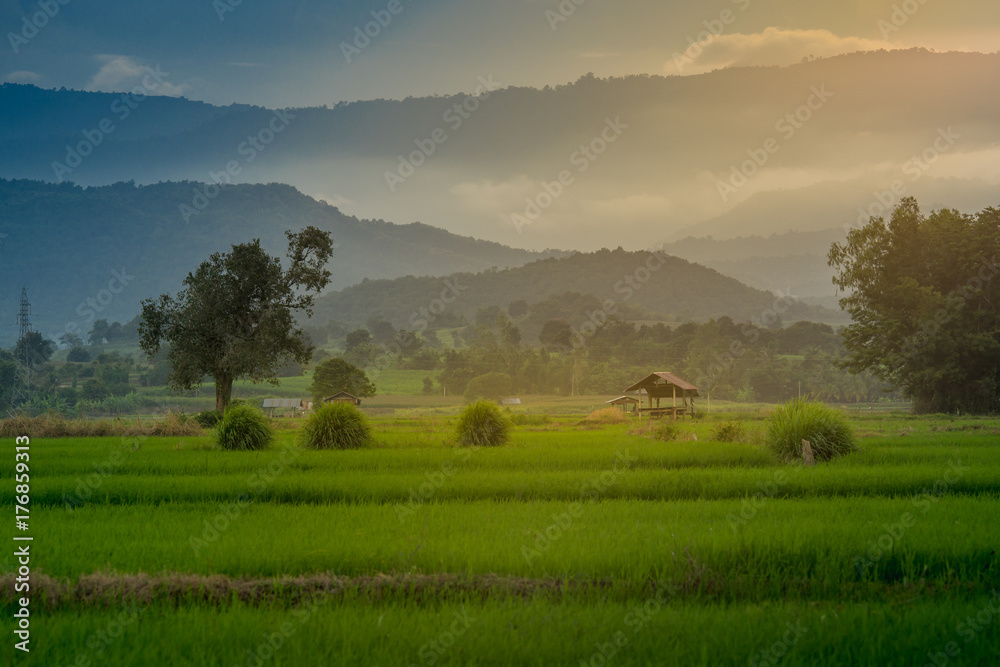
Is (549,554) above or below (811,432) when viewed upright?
below

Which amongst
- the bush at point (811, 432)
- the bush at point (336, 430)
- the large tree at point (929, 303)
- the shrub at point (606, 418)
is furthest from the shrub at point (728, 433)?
the large tree at point (929, 303)

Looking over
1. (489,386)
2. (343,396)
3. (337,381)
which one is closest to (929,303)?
(343,396)

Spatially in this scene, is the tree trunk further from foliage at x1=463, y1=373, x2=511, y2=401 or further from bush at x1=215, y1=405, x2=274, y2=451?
foliage at x1=463, y1=373, x2=511, y2=401

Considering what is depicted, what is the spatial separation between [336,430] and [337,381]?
144 ft

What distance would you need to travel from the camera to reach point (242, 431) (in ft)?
70.6

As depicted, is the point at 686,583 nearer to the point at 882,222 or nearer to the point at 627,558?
the point at 627,558

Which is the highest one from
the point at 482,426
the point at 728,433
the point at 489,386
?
the point at 482,426

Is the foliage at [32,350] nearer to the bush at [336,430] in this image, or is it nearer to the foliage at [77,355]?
the foliage at [77,355]

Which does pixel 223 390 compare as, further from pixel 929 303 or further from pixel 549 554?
pixel 929 303

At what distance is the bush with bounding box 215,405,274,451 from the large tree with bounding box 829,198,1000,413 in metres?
44.7

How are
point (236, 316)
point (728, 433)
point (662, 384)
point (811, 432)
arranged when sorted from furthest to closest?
point (662, 384) < point (236, 316) < point (728, 433) < point (811, 432)

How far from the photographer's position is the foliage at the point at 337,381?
6488cm

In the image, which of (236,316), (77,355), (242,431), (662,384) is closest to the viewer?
(242,431)

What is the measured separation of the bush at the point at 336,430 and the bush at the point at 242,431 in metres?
1.39
